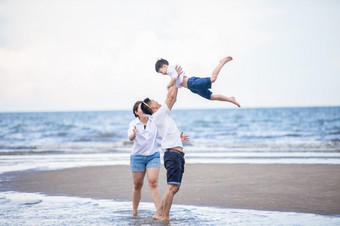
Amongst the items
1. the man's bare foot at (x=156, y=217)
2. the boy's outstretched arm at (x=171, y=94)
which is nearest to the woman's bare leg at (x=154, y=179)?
the man's bare foot at (x=156, y=217)

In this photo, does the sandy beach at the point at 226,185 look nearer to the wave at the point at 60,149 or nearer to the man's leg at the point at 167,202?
the man's leg at the point at 167,202

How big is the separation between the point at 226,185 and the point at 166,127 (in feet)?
13.4

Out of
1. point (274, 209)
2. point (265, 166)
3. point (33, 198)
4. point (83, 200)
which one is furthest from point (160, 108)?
point (265, 166)

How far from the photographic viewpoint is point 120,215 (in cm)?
686

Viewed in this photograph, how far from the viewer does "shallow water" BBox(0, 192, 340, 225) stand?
6.25m

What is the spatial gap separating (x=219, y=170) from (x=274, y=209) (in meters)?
5.27

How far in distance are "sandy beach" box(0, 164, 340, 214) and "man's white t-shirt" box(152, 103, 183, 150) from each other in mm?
2100

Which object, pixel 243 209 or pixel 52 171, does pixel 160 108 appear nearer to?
pixel 243 209

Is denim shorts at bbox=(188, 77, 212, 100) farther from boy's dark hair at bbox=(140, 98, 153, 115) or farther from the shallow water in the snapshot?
the shallow water

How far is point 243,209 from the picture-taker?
7.13 metres

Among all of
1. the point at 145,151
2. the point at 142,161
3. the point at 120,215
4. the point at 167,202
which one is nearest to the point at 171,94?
the point at 145,151

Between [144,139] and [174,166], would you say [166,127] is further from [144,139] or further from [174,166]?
[144,139]

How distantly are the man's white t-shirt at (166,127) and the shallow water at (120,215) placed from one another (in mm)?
1206

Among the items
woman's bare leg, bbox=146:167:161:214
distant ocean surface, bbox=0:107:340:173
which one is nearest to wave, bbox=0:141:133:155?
distant ocean surface, bbox=0:107:340:173
